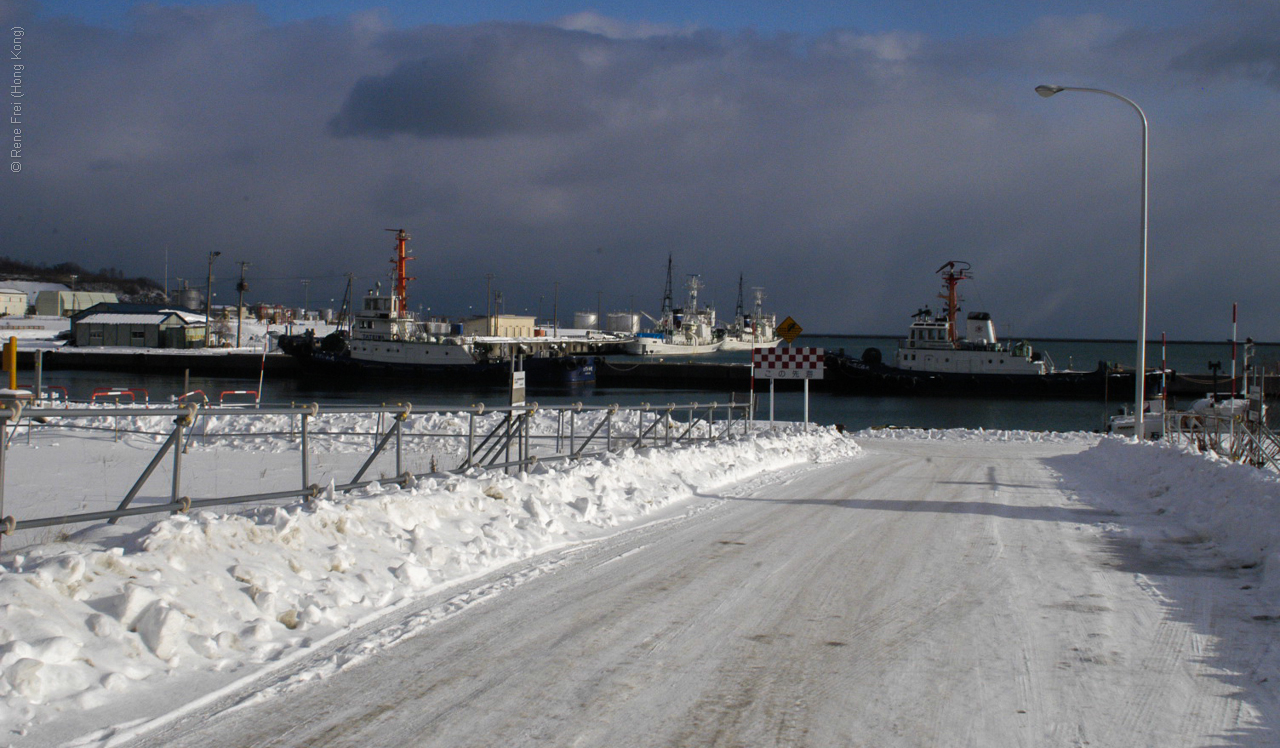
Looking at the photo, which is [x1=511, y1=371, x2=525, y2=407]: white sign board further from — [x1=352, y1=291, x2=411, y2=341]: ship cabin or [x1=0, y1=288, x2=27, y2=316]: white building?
[x1=0, y1=288, x2=27, y2=316]: white building

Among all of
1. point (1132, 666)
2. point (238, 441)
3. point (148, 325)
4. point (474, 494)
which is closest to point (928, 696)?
point (1132, 666)

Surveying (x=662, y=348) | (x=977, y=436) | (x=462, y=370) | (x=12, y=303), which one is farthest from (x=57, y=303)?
(x=977, y=436)

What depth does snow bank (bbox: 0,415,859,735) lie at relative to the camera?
4410 millimetres

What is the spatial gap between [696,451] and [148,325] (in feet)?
344

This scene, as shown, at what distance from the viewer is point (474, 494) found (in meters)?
8.87

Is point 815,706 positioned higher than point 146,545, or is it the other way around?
point 146,545

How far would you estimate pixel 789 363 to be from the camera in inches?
918

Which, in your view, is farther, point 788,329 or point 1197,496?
point 788,329

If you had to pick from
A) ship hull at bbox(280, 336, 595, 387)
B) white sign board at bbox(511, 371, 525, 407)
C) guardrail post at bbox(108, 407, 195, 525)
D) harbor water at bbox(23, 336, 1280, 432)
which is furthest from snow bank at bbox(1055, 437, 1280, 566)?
ship hull at bbox(280, 336, 595, 387)

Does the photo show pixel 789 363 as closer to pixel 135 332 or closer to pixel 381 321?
pixel 381 321

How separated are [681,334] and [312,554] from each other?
442 ft

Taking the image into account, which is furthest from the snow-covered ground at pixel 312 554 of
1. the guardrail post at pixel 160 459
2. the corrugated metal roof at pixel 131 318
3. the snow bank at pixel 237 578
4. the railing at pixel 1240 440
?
the corrugated metal roof at pixel 131 318

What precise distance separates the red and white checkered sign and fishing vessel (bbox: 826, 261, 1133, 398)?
46.5 meters

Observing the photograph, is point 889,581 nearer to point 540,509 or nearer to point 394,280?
point 540,509
